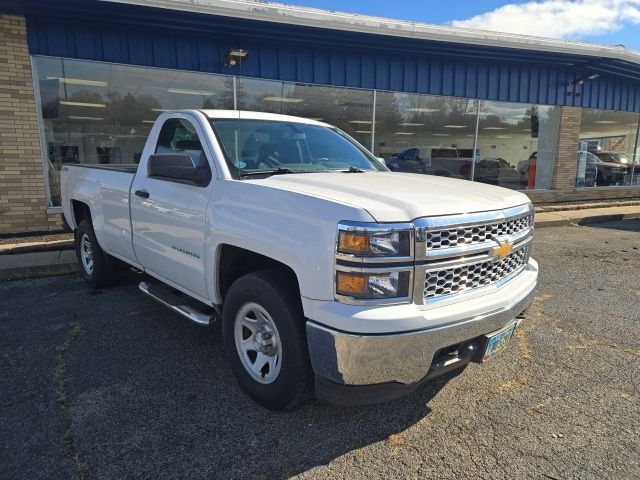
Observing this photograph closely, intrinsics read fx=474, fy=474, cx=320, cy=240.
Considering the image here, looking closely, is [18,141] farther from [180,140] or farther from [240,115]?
[240,115]

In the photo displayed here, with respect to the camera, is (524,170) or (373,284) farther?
(524,170)

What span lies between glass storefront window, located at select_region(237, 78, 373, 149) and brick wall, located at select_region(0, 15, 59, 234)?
12.5ft

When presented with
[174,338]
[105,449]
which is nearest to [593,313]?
[174,338]

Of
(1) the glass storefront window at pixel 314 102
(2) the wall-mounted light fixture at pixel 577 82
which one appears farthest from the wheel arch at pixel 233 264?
(2) the wall-mounted light fixture at pixel 577 82

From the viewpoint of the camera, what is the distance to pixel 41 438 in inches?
107

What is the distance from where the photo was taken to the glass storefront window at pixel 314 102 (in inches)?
394

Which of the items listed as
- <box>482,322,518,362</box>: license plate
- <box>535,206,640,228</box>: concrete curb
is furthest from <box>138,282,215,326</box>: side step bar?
<box>535,206,640,228</box>: concrete curb

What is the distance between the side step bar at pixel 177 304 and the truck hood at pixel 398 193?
43.4 inches

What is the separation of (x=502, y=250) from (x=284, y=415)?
1.67 meters

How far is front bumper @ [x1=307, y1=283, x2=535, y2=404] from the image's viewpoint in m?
2.33

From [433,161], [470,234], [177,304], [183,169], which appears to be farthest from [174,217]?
[433,161]

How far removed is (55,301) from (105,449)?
126 inches

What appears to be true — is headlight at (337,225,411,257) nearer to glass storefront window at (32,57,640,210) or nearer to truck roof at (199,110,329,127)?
truck roof at (199,110,329,127)

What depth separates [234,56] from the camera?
9.19 metres
